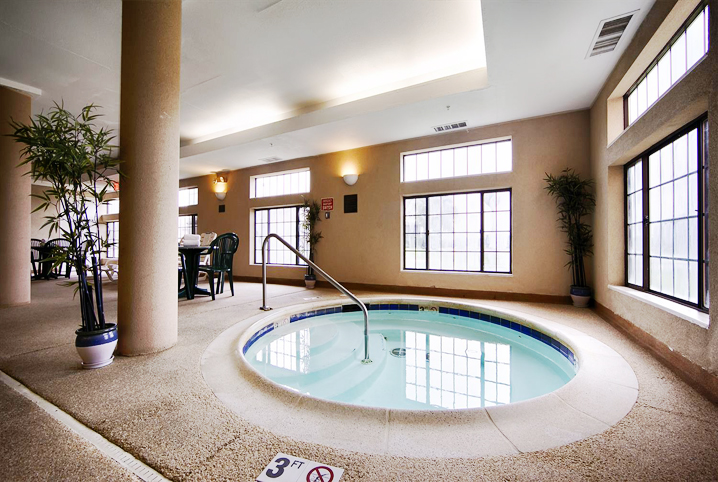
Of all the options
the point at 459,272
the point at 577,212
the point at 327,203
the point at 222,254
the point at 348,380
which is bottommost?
the point at 348,380

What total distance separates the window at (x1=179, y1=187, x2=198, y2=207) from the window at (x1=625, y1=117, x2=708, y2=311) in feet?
29.9

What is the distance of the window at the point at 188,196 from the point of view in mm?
8602

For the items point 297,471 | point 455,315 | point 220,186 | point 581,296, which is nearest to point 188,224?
point 220,186

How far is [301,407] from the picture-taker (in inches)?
61.6

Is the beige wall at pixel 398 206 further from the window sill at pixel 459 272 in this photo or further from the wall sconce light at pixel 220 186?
the wall sconce light at pixel 220 186

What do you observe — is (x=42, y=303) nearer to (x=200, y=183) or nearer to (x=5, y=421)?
(x=5, y=421)

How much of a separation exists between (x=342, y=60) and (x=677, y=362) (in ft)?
13.3

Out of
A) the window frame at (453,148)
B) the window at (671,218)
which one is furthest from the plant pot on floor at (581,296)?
the window frame at (453,148)

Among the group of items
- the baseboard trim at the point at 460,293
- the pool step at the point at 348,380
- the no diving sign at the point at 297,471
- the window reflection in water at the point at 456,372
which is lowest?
the pool step at the point at 348,380

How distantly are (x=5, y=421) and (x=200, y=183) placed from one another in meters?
7.61

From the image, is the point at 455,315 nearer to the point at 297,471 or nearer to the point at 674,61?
the point at 674,61

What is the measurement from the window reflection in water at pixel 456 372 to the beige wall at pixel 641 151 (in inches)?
45.2

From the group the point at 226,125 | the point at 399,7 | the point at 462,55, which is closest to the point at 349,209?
the point at 226,125

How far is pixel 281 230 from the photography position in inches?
288
